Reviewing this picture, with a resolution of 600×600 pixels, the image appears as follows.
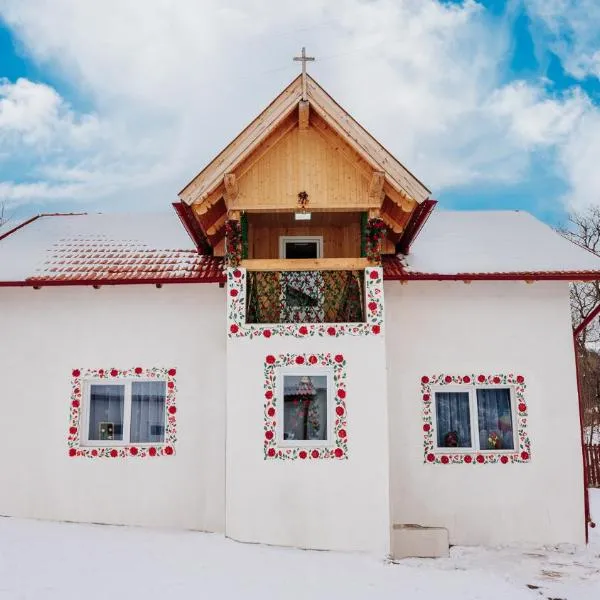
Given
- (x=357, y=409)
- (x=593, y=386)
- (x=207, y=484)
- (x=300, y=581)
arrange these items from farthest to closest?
(x=593, y=386) < (x=207, y=484) < (x=357, y=409) < (x=300, y=581)

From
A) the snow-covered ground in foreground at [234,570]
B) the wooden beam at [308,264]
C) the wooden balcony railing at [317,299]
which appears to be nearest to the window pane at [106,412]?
the snow-covered ground in foreground at [234,570]

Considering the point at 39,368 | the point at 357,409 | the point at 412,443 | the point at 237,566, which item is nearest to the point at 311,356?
the point at 357,409

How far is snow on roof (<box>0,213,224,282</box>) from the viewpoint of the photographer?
1112 centimetres

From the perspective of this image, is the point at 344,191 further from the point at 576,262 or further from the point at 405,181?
the point at 576,262

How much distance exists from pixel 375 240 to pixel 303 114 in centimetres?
245

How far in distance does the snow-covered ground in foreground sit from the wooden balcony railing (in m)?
3.71

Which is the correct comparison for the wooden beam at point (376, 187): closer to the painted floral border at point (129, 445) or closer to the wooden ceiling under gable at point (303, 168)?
the wooden ceiling under gable at point (303, 168)

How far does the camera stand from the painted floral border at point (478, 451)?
10.9 meters

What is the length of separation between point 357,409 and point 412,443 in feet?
5.85

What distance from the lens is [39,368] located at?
11.2m

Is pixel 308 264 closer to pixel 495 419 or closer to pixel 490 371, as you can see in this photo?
pixel 490 371

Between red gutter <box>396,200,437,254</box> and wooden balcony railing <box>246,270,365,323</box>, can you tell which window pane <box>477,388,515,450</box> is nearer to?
wooden balcony railing <box>246,270,365,323</box>

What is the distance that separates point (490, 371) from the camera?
11.2 m

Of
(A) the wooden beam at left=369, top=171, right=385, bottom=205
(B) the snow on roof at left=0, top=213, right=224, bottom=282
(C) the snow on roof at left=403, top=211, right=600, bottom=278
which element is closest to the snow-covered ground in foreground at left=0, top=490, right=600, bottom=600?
(B) the snow on roof at left=0, top=213, right=224, bottom=282
